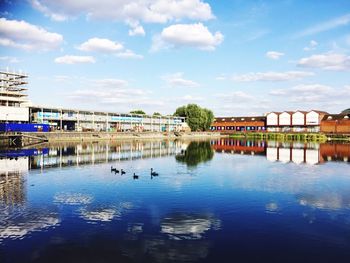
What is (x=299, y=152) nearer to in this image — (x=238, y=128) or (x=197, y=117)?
(x=197, y=117)

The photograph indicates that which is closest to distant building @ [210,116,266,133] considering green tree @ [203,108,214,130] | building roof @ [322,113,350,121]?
green tree @ [203,108,214,130]

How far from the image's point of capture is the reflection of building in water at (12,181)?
22244mm

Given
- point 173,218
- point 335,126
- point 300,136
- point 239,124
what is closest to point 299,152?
point 173,218

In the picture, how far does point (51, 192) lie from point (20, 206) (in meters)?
4.28

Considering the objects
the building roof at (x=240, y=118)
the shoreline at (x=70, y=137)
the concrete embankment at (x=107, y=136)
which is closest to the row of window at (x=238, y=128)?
the building roof at (x=240, y=118)

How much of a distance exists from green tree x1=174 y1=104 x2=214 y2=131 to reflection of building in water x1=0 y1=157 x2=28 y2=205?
107352mm

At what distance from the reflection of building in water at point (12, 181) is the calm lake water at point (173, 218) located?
0.28 ft

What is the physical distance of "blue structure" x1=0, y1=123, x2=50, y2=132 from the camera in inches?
3130

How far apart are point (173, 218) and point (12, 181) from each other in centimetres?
1802

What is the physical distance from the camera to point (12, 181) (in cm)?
2870

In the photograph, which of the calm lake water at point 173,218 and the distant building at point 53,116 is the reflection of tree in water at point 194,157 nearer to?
the calm lake water at point 173,218

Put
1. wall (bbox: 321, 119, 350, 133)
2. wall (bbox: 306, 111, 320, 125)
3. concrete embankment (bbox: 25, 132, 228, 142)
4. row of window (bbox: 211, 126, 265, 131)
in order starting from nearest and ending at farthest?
1. concrete embankment (bbox: 25, 132, 228, 142)
2. wall (bbox: 321, 119, 350, 133)
3. wall (bbox: 306, 111, 320, 125)
4. row of window (bbox: 211, 126, 265, 131)

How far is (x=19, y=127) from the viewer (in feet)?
270

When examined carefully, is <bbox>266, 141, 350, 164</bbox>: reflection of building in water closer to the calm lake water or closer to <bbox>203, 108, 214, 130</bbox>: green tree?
the calm lake water
